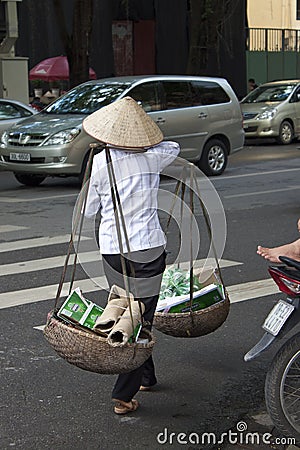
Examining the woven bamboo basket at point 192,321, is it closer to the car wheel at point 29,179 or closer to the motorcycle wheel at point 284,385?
the motorcycle wheel at point 284,385

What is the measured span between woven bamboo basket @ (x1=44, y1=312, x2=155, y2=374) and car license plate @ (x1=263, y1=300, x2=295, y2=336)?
65 centimetres

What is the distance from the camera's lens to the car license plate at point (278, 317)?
14.0 ft

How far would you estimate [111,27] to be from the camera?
27828 millimetres

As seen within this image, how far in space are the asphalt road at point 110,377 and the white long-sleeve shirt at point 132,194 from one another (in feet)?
3.17

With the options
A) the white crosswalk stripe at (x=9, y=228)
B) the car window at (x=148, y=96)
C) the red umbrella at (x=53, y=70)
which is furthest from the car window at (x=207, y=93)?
the red umbrella at (x=53, y=70)

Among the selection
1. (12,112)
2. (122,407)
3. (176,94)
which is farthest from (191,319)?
(12,112)

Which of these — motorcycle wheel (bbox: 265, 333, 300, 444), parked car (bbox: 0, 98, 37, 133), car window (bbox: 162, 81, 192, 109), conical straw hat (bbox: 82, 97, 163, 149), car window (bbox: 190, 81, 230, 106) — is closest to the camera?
motorcycle wheel (bbox: 265, 333, 300, 444)

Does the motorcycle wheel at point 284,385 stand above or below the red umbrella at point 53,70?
below

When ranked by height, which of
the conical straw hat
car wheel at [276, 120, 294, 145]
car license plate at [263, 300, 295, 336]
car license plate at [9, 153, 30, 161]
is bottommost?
car wheel at [276, 120, 294, 145]

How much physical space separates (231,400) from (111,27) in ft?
79.0

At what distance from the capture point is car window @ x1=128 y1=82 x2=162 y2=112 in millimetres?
14766

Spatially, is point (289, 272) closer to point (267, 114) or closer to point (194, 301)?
point (194, 301)

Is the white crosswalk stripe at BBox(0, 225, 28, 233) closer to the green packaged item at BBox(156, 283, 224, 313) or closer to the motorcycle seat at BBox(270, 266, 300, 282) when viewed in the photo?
the green packaged item at BBox(156, 283, 224, 313)

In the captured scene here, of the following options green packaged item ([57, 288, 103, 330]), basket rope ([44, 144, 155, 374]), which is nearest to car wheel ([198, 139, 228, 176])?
green packaged item ([57, 288, 103, 330])
